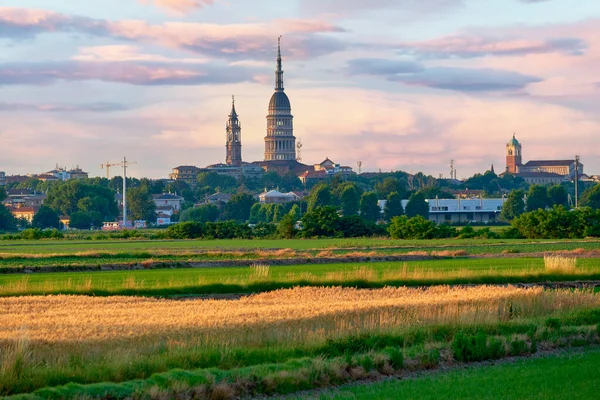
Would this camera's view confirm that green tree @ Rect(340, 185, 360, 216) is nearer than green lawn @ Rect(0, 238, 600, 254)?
No

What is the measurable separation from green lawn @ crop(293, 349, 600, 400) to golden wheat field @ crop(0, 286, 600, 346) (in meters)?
3.50

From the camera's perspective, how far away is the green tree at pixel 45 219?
18562 cm

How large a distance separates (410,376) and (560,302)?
10.6 metres

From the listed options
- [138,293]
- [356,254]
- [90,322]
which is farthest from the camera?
[356,254]

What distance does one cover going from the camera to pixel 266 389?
20250 mm

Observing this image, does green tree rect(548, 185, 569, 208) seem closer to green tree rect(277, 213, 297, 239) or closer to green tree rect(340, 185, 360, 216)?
green tree rect(340, 185, 360, 216)

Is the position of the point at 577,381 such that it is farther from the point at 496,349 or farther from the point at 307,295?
the point at 307,295

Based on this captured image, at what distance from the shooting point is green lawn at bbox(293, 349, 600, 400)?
19922 mm

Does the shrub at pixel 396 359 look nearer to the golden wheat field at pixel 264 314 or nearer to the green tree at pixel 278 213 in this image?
the golden wheat field at pixel 264 314

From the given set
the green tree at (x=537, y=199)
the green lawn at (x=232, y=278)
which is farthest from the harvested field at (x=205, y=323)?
the green tree at (x=537, y=199)

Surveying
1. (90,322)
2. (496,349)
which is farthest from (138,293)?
(496,349)


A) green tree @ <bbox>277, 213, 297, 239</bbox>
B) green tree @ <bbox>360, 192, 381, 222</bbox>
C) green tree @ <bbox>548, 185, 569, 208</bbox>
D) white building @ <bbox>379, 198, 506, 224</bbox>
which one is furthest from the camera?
green tree @ <bbox>548, 185, 569, 208</bbox>

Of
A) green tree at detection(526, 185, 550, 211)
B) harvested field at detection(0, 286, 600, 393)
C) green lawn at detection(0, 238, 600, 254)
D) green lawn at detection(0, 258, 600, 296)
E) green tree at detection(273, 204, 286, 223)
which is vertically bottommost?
A: green lawn at detection(0, 238, 600, 254)

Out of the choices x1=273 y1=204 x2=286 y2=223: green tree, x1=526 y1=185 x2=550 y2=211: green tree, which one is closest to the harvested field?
x1=273 y1=204 x2=286 y2=223: green tree
